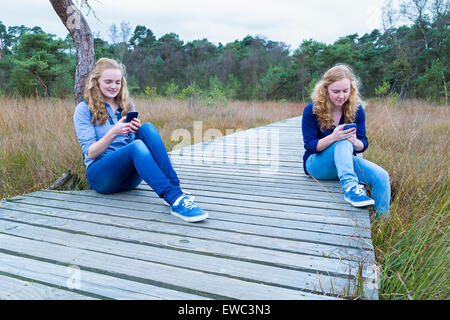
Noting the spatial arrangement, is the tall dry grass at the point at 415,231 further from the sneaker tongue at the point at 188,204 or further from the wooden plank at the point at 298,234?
the sneaker tongue at the point at 188,204

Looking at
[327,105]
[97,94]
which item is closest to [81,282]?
[97,94]

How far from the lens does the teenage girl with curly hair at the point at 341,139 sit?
2119 mm

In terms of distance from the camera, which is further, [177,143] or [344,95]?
[177,143]

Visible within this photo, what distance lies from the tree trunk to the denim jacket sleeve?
68 centimetres

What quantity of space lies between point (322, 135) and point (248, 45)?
32.7 m

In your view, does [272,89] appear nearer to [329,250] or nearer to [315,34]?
[315,34]

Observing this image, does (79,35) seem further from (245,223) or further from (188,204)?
(245,223)

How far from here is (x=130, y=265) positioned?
1.31m

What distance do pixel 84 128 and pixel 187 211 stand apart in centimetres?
90

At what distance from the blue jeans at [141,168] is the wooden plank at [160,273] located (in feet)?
1.95

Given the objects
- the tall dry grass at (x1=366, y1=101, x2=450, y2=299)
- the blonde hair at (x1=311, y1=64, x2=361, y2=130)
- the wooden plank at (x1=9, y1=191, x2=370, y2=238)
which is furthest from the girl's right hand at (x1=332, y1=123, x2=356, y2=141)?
the wooden plank at (x1=9, y1=191, x2=370, y2=238)

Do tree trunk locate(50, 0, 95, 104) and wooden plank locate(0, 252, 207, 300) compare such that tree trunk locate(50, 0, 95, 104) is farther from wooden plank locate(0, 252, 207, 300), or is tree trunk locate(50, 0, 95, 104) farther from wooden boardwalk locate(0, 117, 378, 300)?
wooden plank locate(0, 252, 207, 300)
